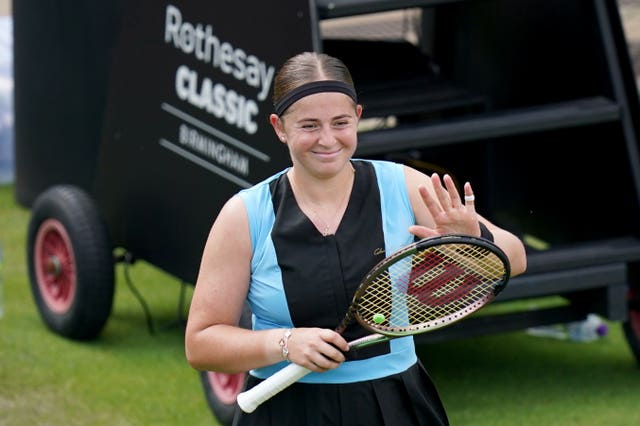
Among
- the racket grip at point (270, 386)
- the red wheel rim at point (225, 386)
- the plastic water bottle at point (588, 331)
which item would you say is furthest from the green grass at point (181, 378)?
the racket grip at point (270, 386)

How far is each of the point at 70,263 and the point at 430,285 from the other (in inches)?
137

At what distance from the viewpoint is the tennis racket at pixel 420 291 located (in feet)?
9.28

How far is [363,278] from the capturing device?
292cm

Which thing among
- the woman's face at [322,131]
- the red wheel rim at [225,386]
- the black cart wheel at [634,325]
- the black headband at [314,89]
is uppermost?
the black headband at [314,89]

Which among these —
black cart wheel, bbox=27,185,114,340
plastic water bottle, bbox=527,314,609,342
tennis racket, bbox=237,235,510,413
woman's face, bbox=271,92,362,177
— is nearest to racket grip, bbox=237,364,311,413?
tennis racket, bbox=237,235,510,413

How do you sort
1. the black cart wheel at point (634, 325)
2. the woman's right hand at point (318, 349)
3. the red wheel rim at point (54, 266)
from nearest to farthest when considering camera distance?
the woman's right hand at point (318, 349)
the black cart wheel at point (634, 325)
the red wheel rim at point (54, 266)

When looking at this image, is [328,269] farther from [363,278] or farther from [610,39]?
[610,39]

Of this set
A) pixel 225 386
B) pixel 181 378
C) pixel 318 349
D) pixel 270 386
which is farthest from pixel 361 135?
pixel 318 349

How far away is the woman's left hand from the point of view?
2.79 m

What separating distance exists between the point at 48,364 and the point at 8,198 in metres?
3.66

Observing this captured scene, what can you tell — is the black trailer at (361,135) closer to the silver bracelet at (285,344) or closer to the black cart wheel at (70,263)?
the black cart wheel at (70,263)

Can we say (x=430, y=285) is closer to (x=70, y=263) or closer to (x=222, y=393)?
(x=222, y=393)

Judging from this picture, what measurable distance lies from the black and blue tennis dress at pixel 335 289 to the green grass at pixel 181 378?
2258 millimetres

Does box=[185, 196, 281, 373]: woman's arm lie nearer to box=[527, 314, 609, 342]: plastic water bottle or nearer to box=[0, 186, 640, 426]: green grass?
box=[0, 186, 640, 426]: green grass
